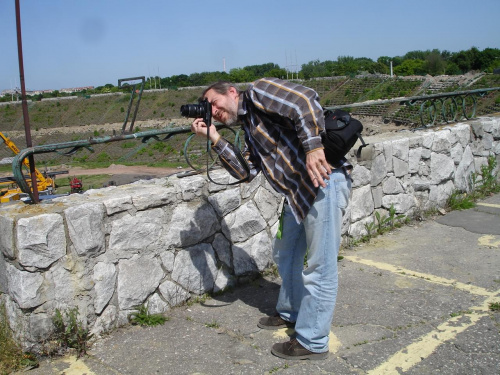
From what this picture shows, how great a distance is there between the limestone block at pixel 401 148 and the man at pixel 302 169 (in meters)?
2.46

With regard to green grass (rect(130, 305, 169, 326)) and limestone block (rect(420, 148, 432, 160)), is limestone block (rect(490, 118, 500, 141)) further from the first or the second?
green grass (rect(130, 305, 169, 326))

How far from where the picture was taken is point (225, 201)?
3598 mm

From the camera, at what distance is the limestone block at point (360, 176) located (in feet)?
15.0

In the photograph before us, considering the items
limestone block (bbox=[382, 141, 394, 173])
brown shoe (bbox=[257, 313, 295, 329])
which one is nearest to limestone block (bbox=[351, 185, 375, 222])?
limestone block (bbox=[382, 141, 394, 173])

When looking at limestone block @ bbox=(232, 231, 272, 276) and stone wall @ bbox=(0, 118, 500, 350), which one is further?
limestone block @ bbox=(232, 231, 272, 276)

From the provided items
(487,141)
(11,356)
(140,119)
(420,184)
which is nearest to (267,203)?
(11,356)

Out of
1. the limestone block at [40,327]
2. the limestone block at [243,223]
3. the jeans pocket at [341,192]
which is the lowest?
the limestone block at [40,327]

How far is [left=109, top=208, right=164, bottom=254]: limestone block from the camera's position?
3.02 metres

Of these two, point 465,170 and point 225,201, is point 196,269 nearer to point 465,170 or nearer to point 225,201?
point 225,201

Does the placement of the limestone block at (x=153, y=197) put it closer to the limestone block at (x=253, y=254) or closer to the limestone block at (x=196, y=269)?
the limestone block at (x=196, y=269)

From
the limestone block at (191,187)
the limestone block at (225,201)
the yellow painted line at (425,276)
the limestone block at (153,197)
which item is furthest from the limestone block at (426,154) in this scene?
the limestone block at (153,197)

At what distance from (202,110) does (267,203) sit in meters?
1.36

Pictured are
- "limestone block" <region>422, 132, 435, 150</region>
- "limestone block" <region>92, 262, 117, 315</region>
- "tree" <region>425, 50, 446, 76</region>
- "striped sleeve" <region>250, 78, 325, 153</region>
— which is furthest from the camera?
"tree" <region>425, 50, 446, 76</region>

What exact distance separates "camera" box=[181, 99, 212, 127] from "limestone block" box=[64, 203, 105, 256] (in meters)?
0.80
